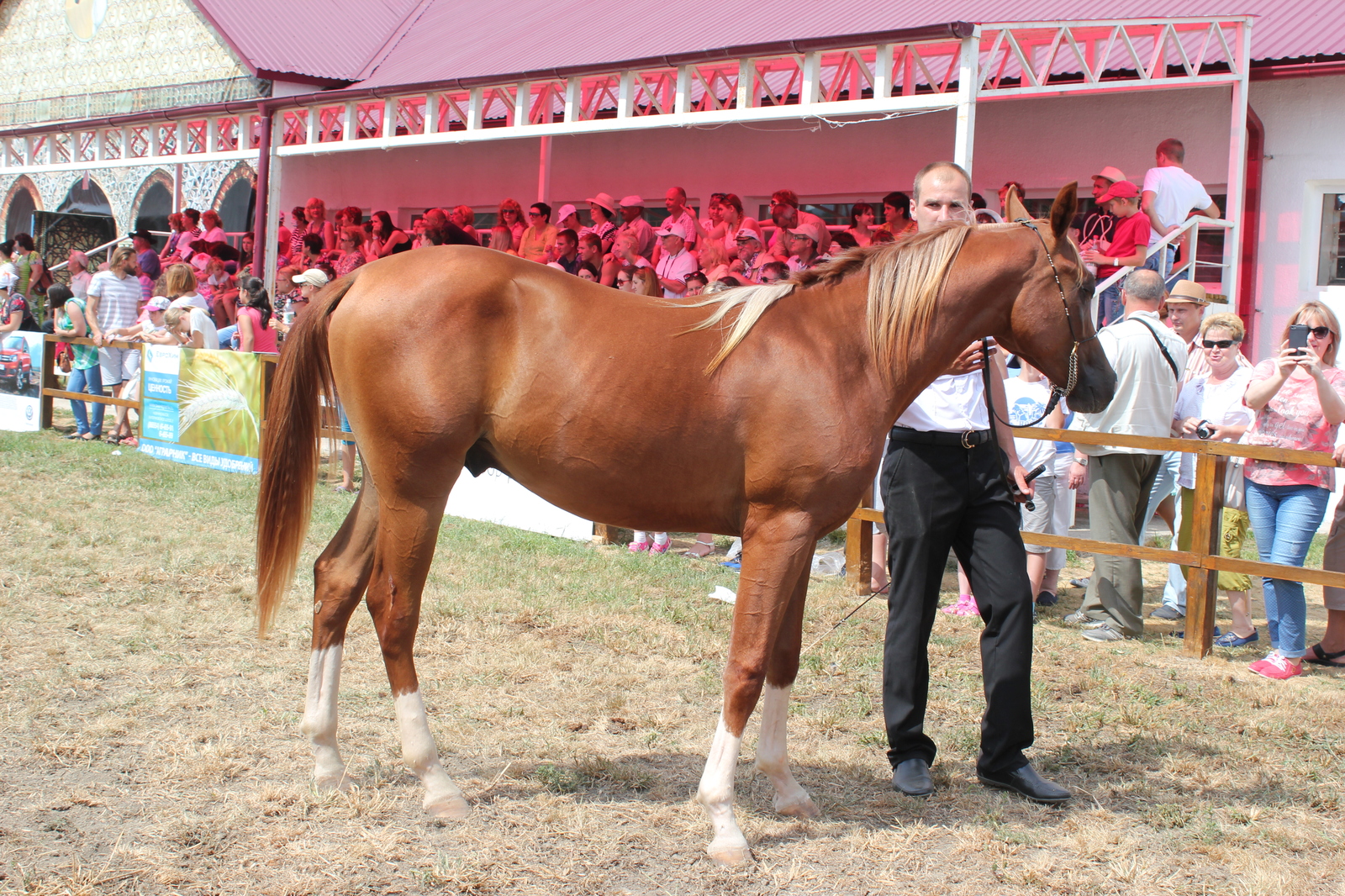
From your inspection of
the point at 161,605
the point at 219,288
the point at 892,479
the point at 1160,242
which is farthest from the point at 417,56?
the point at 892,479

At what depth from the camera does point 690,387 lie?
3416 mm

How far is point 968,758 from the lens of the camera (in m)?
4.36

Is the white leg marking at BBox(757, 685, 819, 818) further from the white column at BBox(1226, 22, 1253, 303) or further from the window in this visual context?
the window

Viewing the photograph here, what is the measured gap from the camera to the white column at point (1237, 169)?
9.99 meters

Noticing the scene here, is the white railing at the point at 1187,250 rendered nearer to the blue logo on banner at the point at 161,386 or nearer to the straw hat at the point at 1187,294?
the straw hat at the point at 1187,294

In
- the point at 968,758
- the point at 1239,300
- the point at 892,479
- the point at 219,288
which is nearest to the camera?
the point at 892,479

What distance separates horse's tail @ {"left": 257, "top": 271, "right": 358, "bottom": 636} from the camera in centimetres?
381

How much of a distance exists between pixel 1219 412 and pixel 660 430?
4.86 m

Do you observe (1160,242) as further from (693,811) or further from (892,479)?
(693,811)

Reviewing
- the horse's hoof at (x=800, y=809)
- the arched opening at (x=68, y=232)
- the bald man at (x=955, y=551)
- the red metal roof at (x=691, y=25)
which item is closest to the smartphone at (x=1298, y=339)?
the bald man at (x=955, y=551)

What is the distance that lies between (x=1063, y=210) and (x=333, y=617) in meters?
2.73

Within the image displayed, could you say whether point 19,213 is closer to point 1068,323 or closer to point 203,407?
point 203,407

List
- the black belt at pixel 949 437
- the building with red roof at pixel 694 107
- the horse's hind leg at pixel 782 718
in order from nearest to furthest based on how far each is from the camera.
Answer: the horse's hind leg at pixel 782 718 < the black belt at pixel 949 437 < the building with red roof at pixel 694 107

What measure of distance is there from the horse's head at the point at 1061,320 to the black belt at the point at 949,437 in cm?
38
